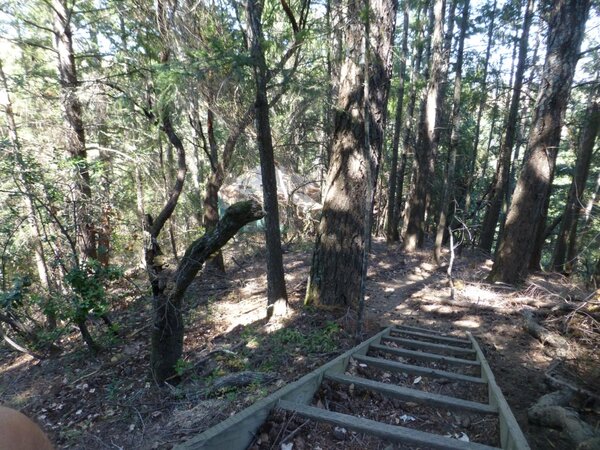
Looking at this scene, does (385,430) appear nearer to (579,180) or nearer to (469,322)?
(469,322)

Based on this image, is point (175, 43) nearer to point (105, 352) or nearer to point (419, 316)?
point (105, 352)

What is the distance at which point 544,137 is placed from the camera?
798cm

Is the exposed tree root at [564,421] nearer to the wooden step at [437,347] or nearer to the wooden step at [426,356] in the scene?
the wooden step at [426,356]

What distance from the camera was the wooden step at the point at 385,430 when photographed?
2.17 meters

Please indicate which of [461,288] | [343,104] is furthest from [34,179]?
[461,288]

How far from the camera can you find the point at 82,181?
6.80 meters

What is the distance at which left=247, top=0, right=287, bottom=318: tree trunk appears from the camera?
17.2 feet

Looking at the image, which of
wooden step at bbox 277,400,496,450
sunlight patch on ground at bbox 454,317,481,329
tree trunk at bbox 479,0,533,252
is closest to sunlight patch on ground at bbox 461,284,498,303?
sunlight patch on ground at bbox 454,317,481,329

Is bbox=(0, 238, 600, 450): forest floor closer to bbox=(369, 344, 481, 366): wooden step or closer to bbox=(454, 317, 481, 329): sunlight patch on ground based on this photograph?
bbox=(454, 317, 481, 329): sunlight patch on ground

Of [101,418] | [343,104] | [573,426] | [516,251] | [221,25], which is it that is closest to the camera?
[573,426]

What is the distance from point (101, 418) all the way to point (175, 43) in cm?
678

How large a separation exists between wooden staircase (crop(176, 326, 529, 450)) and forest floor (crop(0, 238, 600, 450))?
0.22 m

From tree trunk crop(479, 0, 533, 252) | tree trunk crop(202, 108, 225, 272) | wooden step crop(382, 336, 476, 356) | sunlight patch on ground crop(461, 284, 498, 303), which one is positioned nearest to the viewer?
wooden step crop(382, 336, 476, 356)

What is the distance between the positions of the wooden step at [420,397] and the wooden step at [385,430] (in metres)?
0.72
